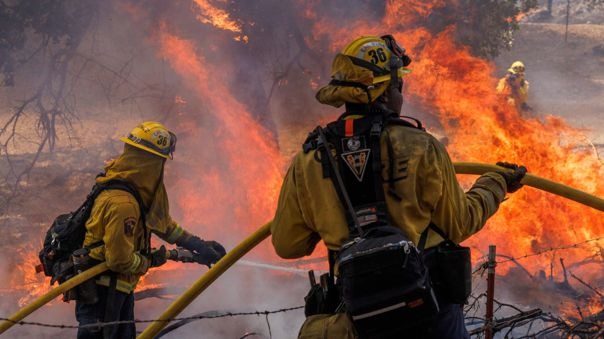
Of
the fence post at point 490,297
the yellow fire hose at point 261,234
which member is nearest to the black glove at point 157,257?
the yellow fire hose at point 261,234

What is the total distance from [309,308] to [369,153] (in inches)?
33.8

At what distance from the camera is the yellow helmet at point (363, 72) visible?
2.94 m

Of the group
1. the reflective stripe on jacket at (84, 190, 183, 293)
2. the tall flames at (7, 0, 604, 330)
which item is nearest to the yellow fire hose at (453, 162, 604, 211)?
the reflective stripe on jacket at (84, 190, 183, 293)

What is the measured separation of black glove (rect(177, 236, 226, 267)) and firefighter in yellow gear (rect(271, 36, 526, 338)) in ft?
9.30

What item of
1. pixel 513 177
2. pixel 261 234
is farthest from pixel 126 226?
pixel 513 177

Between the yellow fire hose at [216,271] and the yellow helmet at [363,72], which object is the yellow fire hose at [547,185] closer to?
the yellow helmet at [363,72]

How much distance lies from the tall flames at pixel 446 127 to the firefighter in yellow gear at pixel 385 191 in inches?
258

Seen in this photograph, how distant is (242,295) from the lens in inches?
335

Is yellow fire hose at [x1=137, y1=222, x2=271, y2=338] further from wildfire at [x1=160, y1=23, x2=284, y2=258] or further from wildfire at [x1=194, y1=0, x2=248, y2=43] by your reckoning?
wildfire at [x1=194, y1=0, x2=248, y2=43]

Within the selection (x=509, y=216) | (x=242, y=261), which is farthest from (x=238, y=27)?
(x=509, y=216)

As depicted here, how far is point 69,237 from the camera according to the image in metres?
5.16

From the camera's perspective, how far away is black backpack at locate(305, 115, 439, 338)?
251cm

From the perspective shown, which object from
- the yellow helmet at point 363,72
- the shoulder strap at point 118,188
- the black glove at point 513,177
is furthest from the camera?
the shoulder strap at point 118,188

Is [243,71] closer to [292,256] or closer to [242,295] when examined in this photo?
[242,295]
